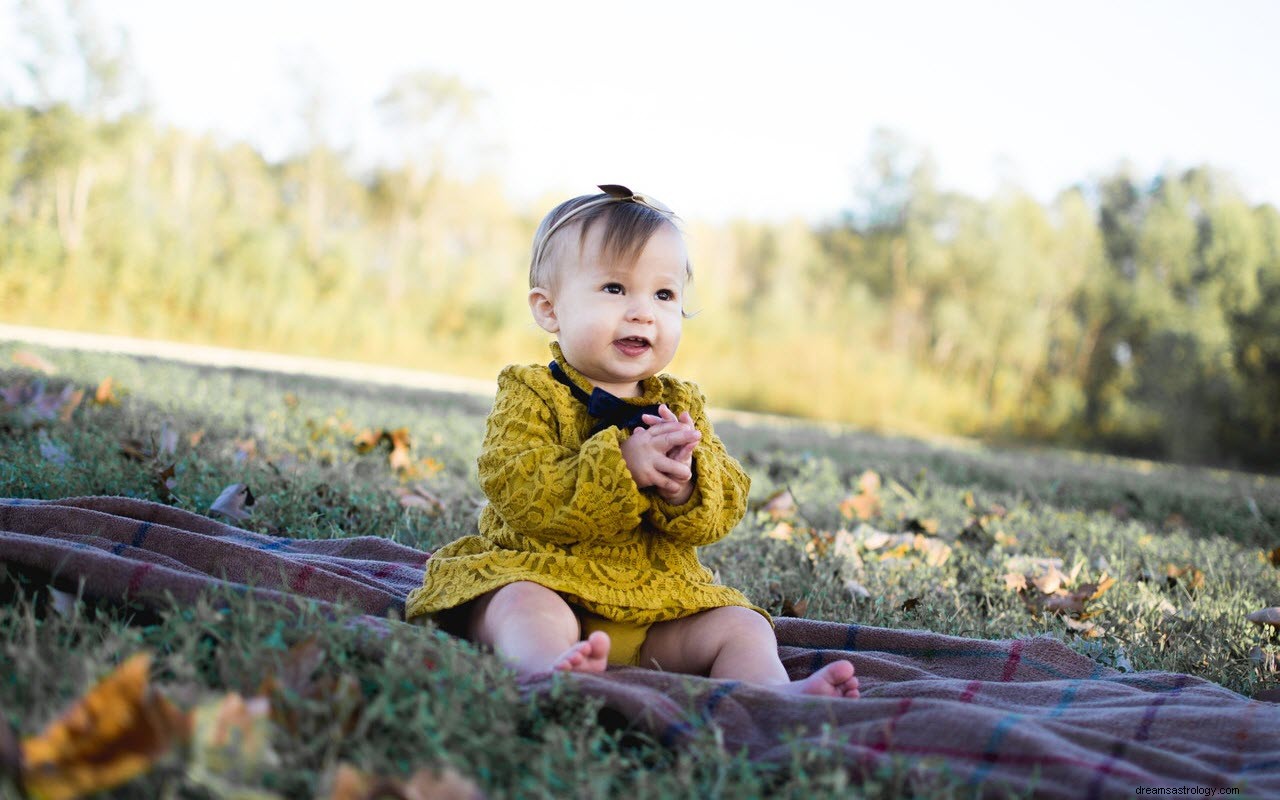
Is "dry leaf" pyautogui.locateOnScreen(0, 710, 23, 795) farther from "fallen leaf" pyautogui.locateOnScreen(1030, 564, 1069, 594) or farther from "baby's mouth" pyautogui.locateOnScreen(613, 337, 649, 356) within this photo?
"fallen leaf" pyautogui.locateOnScreen(1030, 564, 1069, 594)

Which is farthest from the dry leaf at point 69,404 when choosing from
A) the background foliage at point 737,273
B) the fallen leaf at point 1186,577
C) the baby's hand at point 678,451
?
the background foliage at point 737,273

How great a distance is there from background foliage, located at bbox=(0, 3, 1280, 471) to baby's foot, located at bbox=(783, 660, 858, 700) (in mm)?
13919

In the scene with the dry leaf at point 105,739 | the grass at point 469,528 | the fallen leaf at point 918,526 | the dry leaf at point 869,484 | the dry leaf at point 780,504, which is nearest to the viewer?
the dry leaf at point 105,739

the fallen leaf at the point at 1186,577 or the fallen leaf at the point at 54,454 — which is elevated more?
the fallen leaf at the point at 1186,577

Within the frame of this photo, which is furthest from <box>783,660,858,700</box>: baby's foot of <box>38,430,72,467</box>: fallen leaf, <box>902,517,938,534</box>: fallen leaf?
<box>38,430,72,467</box>: fallen leaf

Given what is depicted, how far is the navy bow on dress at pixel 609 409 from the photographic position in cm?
217

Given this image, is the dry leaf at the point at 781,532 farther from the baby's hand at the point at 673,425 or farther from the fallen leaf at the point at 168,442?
the fallen leaf at the point at 168,442

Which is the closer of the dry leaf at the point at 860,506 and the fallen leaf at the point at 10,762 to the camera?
the fallen leaf at the point at 10,762

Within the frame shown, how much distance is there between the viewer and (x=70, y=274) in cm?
1605

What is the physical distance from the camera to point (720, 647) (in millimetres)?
2025

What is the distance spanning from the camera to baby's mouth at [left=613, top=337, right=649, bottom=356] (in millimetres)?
2148

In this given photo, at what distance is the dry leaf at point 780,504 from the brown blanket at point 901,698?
154 centimetres

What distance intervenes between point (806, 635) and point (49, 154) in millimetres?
18252

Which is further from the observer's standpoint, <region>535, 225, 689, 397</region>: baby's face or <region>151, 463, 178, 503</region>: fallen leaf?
<region>151, 463, 178, 503</region>: fallen leaf
